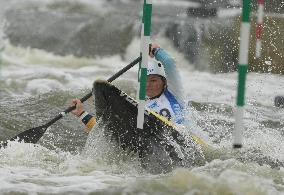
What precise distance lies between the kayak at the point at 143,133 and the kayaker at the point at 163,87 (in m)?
0.79

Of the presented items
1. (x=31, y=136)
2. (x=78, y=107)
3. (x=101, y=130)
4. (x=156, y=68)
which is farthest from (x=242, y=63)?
(x=31, y=136)

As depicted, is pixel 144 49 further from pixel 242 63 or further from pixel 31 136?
pixel 31 136

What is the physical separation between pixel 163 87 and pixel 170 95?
12cm

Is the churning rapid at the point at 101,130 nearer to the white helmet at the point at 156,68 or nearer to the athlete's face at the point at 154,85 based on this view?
the athlete's face at the point at 154,85

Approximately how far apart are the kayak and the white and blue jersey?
0.78 metres

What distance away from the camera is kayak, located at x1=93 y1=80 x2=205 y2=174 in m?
6.16

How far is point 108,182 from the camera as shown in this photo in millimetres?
5691

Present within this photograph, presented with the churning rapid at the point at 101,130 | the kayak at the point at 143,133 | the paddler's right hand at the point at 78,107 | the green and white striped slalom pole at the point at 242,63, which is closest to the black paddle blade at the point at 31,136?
the churning rapid at the point at 101,130

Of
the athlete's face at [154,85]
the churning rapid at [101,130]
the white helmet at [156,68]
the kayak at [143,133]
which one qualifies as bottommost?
the churning rapid at [101,130]

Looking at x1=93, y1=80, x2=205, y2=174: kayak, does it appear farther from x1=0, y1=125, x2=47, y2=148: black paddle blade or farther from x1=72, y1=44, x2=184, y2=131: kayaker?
x1=0, y1=125, x2=47, y2=148: black paddle blade

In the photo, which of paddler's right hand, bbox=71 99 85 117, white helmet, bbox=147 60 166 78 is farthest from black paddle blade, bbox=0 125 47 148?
white helmet, bbox=147 60 166 78

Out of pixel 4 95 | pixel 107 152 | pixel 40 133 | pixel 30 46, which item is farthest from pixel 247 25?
pixel 30 46

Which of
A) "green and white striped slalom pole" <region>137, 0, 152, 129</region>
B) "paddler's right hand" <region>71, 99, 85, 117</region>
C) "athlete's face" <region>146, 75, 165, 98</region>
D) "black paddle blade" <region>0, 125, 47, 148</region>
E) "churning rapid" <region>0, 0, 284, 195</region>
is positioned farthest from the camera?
"athlete's face" <region>146, 75, 165, 98</region>

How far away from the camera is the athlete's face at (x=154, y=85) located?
724 cm
